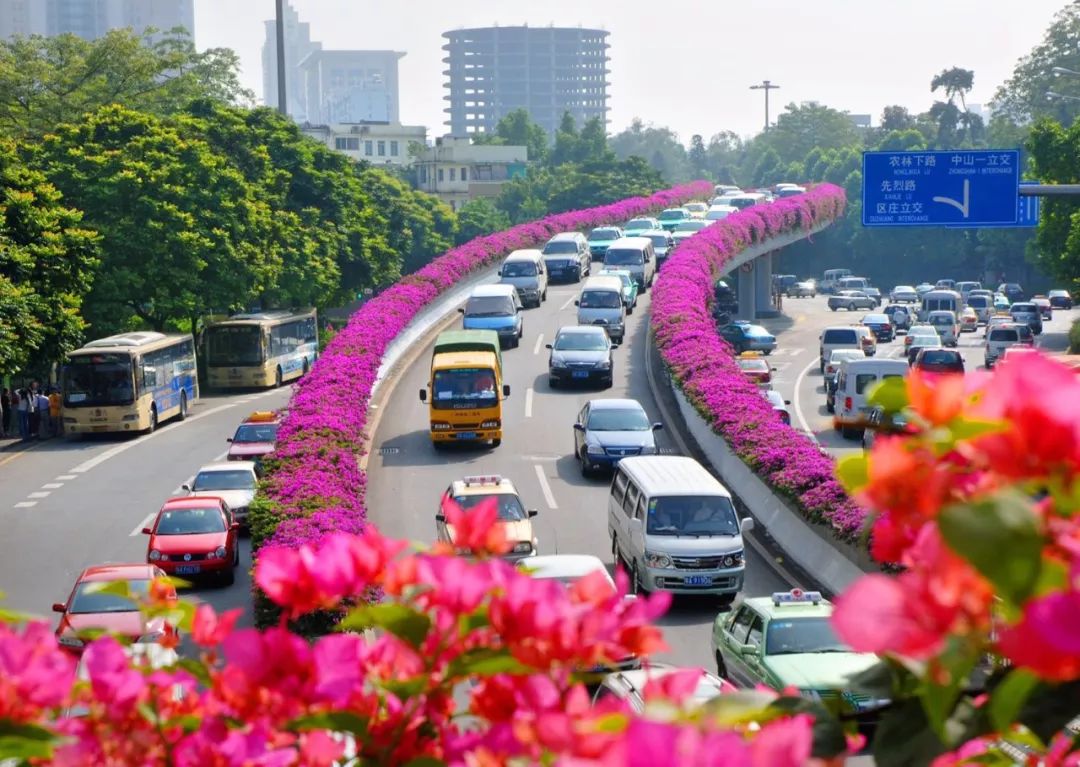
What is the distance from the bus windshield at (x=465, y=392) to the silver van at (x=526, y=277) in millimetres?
21113

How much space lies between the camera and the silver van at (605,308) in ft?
153

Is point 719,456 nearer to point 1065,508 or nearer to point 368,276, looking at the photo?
point 1065,508

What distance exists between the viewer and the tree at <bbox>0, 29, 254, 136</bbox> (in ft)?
223

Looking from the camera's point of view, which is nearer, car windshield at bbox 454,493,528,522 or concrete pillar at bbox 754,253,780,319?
car windshield at bbox 454,493,528,522

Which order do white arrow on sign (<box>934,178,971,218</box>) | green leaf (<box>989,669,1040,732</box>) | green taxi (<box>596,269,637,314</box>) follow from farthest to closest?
green taxi (<box>596,269,637,314</box>)
white arrow on sign (<box>934,178,971,218</box>)
green leaf (<box>989,669,1040,732</box>)

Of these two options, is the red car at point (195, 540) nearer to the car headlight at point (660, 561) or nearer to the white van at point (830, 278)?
the car headlight at point (660, 561)

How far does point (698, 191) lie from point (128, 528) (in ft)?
254

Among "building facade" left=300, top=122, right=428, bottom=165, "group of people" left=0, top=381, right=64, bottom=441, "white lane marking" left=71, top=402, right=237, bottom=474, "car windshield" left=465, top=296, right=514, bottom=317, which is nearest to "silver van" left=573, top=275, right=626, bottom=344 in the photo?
"car windshield" left=465, top=296, right=514, bottom=317

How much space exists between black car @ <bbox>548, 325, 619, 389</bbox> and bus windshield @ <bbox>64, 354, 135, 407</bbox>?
10805 mm

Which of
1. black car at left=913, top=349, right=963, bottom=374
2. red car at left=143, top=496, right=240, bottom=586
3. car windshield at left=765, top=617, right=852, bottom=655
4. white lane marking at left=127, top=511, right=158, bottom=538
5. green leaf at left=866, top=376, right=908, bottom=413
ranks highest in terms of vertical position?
green leaf at left=866, top=376, right=908, bottom=413

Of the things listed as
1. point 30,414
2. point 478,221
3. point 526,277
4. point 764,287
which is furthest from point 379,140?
point 30,414

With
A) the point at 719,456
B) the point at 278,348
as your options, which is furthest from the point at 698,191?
the point at 719,456

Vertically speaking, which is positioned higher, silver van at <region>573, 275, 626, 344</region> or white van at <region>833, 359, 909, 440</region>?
silver van at <region>573, 275, 626, 344</region>

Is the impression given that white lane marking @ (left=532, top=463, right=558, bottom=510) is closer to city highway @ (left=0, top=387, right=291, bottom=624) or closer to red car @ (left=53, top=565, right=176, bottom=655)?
city highway @ (left=0, top=387, right=291, bottom=624)
